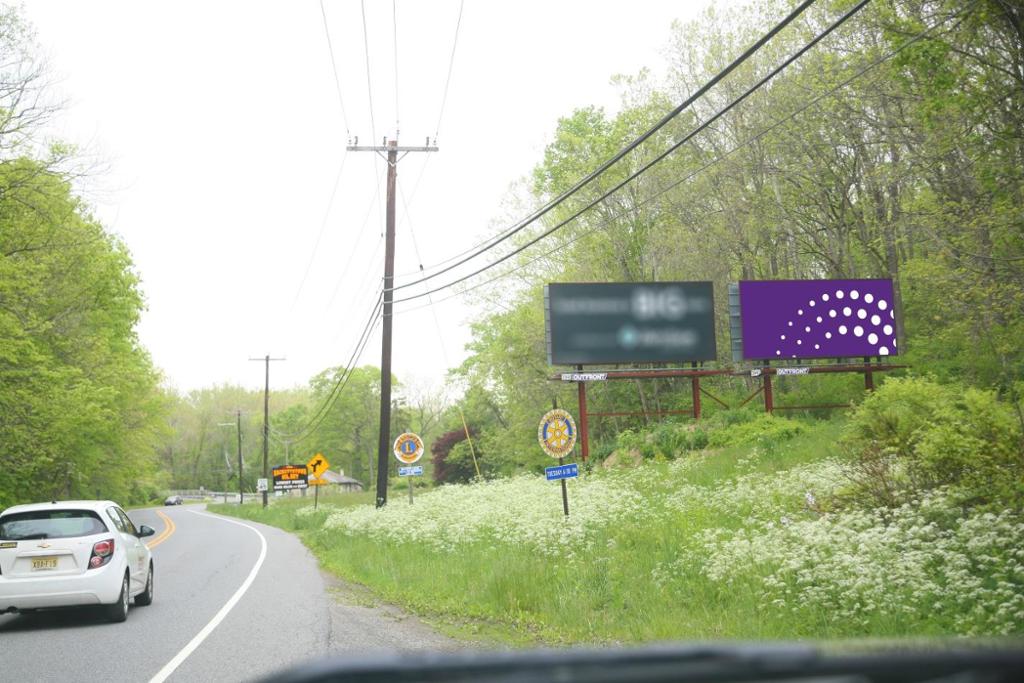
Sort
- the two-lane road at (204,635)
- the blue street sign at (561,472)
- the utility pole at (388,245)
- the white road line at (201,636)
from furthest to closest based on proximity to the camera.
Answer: the utility pole at (388,245) < the blue street sign at (561,472) < the two-lane road at (204,635) < the white road line at (201,636)

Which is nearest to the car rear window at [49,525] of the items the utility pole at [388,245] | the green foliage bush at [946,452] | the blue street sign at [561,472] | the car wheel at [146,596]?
the car wheel at [146,596]

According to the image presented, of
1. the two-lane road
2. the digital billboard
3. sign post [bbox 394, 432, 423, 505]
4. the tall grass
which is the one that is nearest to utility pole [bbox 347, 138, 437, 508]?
sign post [bbox 394, 432, 423, 505]

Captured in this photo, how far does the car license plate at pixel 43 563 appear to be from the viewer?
1286 cm

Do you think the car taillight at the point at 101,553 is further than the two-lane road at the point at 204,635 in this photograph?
Yes

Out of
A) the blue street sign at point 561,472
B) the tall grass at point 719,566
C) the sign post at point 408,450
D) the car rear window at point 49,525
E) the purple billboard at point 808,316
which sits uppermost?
the purple billboard at point 808,316

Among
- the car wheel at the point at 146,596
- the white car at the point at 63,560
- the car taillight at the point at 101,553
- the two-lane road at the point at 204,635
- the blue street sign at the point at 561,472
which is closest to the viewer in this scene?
the two-lane road at the point at 204,635

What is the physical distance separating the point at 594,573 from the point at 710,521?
11.0 feet

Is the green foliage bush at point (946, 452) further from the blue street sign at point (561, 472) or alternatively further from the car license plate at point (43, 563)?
the car license plate at point (43, 563)

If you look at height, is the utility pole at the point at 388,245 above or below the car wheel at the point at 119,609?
above

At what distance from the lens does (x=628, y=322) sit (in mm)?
34000

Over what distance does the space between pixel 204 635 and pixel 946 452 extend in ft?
31.8

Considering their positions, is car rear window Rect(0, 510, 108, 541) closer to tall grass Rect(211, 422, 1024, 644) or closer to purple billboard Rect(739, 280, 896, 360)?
tall grass Rect(211, 422, 1024, 644)

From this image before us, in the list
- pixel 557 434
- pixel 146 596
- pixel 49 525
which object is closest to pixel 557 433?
pixel 557 434

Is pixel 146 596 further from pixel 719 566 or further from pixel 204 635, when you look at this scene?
pixel 719 566
